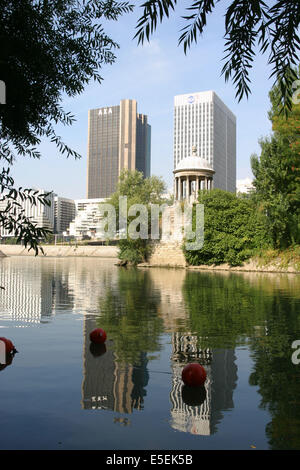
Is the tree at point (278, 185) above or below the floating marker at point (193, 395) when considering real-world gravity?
above

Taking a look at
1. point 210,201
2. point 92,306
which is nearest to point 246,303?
point 92,306

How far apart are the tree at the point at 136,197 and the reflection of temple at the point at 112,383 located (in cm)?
4019

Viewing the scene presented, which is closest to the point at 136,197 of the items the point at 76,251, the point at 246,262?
the point at 246,262

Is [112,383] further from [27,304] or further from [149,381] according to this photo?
[27,304]

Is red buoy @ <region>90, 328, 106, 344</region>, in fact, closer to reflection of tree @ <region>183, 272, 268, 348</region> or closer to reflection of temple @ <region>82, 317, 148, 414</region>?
reflection of temple @ <region>82, 317, 148, 414</region>

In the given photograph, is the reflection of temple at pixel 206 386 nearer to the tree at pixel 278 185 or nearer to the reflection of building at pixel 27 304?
the reflection of building at pixel 27 304

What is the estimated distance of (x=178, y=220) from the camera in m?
47.7

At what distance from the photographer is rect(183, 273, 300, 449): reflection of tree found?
4554 mm

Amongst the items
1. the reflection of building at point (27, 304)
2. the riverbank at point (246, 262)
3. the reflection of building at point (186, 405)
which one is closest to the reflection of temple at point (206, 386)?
the reflection of building at point (186, 405)

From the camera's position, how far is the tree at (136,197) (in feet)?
158

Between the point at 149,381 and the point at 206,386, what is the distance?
76cm

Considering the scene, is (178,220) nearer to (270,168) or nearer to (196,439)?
(270,168)

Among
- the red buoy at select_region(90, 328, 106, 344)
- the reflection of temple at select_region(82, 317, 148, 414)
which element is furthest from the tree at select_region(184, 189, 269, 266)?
the reflection of temple at select_region(82, 317, 148, 414)

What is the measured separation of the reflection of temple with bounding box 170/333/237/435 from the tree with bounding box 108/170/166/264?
129ft
